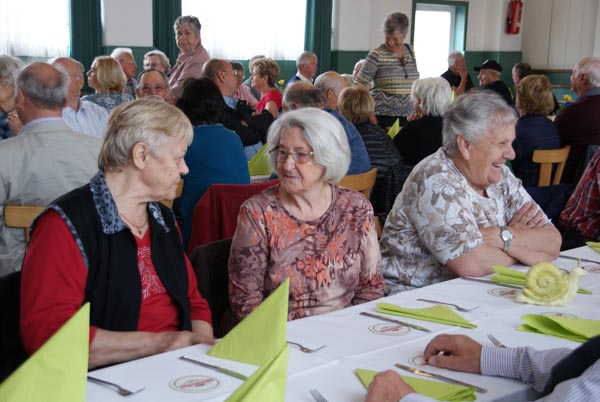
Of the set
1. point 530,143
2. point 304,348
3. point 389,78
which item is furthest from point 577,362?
point 389,78

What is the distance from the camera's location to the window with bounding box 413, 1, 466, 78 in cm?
1332

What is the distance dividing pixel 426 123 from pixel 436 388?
11.5 ft

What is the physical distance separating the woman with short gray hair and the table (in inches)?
187

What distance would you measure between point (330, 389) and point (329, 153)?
42.0 inches

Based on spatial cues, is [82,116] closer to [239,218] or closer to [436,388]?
[239,218]

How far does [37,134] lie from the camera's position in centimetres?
313

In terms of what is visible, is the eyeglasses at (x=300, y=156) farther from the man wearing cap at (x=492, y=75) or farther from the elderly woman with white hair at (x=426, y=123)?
the man wearing cap at (x=492, y=75)

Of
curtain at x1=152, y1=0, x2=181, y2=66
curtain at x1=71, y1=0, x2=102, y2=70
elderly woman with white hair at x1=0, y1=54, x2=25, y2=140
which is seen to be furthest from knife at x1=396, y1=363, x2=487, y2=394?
curtain at x1=152, y1=0, x2=181, y2=66

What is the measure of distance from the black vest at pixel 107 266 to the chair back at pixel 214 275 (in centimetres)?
31

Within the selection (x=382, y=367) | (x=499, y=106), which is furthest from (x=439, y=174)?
(x=382, y=367)

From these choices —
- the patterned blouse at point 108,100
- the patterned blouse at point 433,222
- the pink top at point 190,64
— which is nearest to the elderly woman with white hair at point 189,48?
the pink top at point 190,64

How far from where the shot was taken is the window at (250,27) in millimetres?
10648

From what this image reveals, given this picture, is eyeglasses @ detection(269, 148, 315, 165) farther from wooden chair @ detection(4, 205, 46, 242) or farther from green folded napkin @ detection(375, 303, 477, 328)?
wooden chair @ detection(4, 205, 46, 242)

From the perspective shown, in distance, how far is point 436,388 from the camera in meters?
1.53
